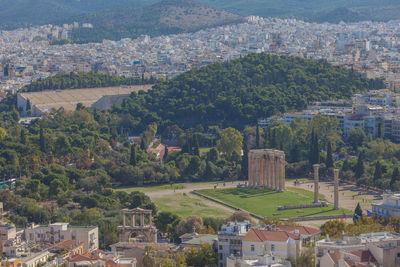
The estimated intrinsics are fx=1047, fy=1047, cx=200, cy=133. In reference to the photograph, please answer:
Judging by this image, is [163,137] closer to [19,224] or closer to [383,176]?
[383,176]

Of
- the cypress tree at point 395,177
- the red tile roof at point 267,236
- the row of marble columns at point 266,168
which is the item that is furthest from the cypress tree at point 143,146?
the red tile roof at point 267,236

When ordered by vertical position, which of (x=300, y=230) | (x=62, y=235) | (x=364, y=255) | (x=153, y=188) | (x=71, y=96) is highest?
(x=71, y=96)

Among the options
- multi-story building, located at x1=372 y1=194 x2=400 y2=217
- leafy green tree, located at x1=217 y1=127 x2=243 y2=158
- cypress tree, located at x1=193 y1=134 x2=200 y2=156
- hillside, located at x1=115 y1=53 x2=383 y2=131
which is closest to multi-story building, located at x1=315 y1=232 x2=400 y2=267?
multi-story building, located at x1=372 y1=194 x2=400 y2=217

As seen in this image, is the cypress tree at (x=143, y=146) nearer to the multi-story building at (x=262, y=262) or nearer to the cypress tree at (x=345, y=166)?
the cypress tree at (x=345, y=166)

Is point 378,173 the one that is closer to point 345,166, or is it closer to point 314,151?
point 345,166

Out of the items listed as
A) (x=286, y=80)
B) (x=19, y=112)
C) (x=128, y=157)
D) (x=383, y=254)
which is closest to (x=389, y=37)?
(x=286, y=80)

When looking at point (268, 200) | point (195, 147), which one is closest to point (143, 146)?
point (195, 147)
